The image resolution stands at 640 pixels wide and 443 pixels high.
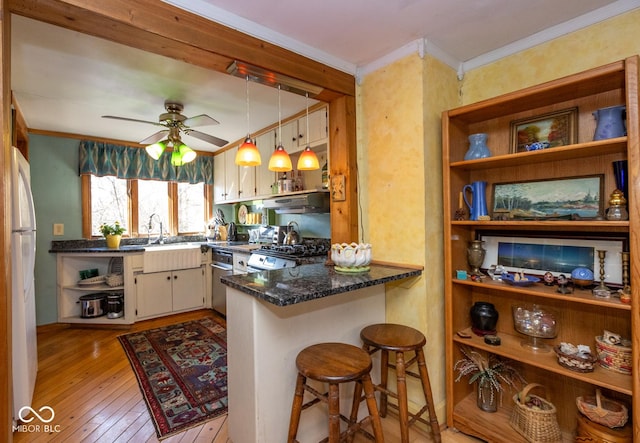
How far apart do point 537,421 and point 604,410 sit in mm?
301

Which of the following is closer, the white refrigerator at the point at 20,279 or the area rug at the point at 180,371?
the white refrigerator at the point at 20,279

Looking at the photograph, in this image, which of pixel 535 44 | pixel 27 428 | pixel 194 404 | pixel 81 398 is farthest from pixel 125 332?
pixel 535 44

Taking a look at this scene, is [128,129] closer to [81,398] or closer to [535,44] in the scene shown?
[81,398]

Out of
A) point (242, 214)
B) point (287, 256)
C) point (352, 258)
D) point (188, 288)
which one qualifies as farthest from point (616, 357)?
point (242, 214)

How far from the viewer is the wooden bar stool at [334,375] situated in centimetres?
127

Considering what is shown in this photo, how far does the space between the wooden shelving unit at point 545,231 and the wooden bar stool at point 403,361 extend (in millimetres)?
261

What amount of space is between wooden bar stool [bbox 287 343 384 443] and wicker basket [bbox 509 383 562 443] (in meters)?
0.87

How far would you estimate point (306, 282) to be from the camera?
5.29 feet

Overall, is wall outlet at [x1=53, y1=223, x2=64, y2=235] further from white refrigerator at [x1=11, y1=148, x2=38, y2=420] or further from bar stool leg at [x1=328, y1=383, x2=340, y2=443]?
bar stool leg at [x1=328, y1=383, x2=340, y2=443]

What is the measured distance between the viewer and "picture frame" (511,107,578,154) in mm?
Answer: 1648

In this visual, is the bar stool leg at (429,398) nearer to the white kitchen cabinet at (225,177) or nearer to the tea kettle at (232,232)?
the white kitchen cabinet at (225,177)

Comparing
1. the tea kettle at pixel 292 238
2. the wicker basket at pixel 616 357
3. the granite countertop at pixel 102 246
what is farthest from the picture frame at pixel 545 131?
the granite countertop at pixel 102 246

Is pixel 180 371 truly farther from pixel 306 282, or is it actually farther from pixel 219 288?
pixel 306 282

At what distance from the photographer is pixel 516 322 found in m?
1.75
